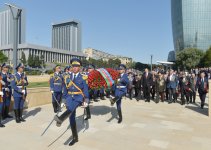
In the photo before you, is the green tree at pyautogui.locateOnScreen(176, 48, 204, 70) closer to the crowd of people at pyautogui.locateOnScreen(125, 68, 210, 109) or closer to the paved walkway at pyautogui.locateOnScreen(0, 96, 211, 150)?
the crowd of people at pyautogui.locateOnScreen(125, 68, 210, 109)

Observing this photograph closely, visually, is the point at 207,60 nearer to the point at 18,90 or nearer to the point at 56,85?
the point at 56,85

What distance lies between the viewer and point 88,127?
6852mm

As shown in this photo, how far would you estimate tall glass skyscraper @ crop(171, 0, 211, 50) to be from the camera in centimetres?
9444

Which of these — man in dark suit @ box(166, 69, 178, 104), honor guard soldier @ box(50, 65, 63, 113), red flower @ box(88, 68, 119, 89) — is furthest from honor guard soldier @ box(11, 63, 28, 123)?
man in dark suit @ box(166, 69, 178, 104)

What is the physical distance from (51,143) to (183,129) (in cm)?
386

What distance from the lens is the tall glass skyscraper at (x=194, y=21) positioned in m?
94.4

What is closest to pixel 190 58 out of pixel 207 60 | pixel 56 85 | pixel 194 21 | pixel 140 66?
pixel 207 60

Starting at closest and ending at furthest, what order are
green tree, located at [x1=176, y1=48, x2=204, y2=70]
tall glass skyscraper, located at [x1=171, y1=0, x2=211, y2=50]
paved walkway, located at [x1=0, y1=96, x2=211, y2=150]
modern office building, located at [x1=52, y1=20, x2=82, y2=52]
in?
paved walkway, located at [x1=0, y1=96, x2=211, y2=150] → green tree, located at [x1=176, y1=48, x2=204, y2=70] → tall glass skyscraper, located at [x1=171, y1=0, x2=211, y2=50] → modern office building, located at [x1=52, y1=20, x2=82, y2=52]

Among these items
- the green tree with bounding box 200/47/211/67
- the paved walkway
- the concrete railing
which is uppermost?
the green tree with bounding box 200/47/211/67

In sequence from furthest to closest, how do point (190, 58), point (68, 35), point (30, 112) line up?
point (68, 35), point (190, 58), point (30, 112)

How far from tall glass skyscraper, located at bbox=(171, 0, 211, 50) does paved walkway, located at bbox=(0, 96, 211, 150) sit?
95.0 meters

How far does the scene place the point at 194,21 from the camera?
95.2 meters

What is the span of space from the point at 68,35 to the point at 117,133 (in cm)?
16520

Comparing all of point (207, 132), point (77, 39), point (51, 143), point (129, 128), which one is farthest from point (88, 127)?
point (77, 39)
